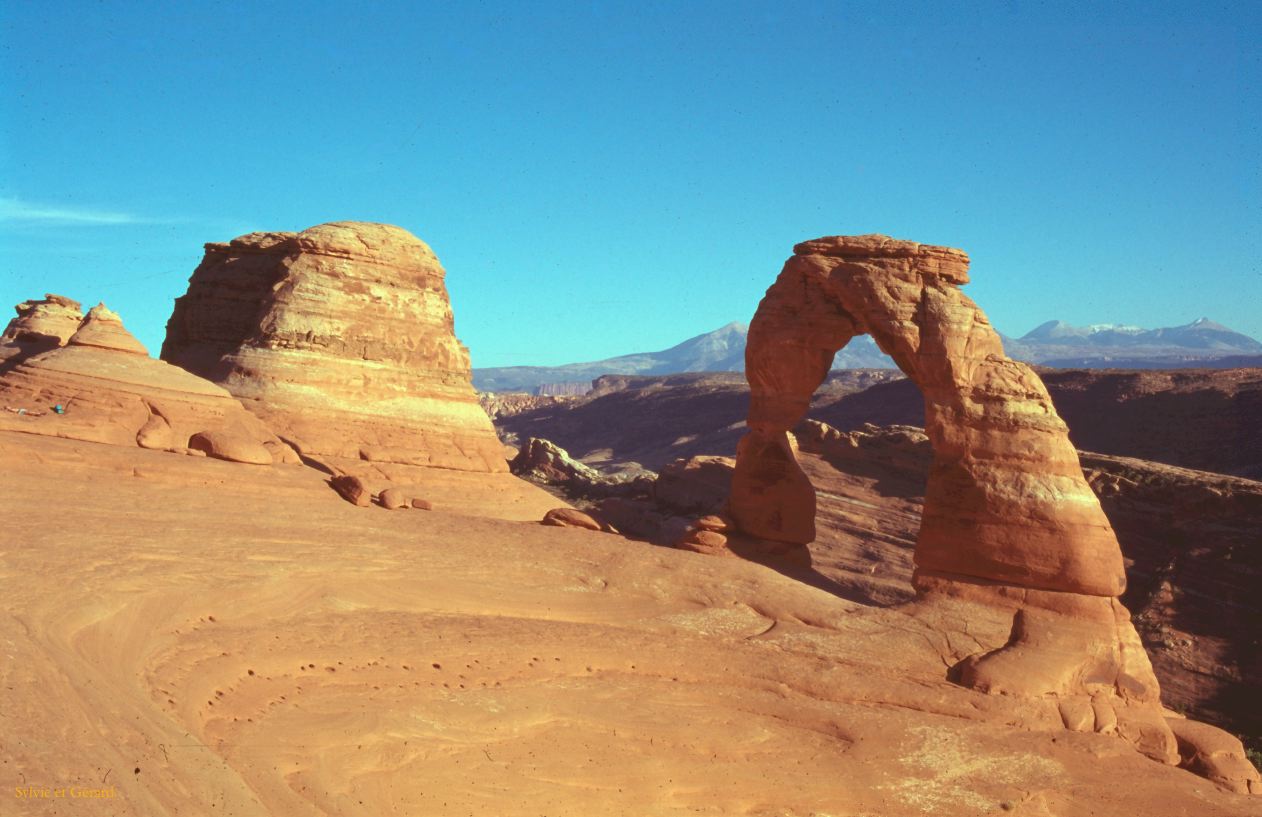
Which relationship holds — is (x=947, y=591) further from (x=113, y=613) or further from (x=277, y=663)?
(x=113, y=613)

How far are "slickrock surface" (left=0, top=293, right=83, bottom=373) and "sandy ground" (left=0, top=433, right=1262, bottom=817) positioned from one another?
12621mm

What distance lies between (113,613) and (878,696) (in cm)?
822

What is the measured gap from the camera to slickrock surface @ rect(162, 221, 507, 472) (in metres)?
21.9

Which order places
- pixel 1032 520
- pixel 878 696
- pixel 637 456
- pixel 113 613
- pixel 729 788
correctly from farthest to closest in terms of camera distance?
pixel 637 456, pixel 1032 520, pixel 878 696, pixel 729 788, pixel 113 613

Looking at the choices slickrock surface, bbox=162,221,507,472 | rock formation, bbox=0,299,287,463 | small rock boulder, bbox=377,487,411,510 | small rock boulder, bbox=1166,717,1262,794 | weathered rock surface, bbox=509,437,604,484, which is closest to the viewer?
small rock boulder, bbox=1166,717,1262,794

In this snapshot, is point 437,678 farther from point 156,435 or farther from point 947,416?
point 947,416

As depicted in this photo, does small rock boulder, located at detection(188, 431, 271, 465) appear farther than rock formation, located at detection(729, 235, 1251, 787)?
Yes

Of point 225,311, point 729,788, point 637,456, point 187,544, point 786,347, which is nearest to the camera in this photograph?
point 729,788

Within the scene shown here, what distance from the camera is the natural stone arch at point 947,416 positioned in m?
A: 15.1

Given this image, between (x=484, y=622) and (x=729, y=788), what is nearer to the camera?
(x=729, y=788)

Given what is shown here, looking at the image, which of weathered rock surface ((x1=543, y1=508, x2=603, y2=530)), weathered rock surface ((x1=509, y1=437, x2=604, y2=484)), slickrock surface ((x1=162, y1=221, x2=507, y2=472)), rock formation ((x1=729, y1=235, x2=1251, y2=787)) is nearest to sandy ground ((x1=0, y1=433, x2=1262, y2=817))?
rock formation ((x1=729, y1=235, x2=1251, y2=787))

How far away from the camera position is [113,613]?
29.8 ft

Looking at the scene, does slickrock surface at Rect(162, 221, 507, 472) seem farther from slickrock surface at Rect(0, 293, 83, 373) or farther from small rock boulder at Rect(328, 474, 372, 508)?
small rock boulder at Rect(328, 474, 372, 508)

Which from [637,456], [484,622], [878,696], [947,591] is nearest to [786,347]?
[947,591]
